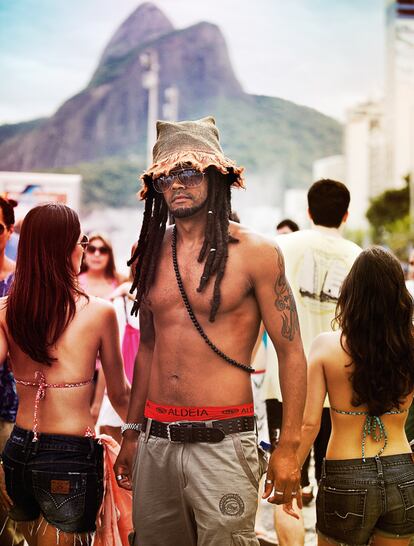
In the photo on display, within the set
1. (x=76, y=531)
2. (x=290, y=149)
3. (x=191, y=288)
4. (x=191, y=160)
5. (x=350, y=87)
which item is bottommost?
(x=76, y=531)

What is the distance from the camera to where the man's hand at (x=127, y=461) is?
11.4 feet

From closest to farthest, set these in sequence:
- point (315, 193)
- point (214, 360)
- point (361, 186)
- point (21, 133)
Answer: point (214, 360)
point (315, 193)
point (21, 133)
point (361, 186)

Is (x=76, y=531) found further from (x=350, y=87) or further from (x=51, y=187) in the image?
(x=350, y=87)

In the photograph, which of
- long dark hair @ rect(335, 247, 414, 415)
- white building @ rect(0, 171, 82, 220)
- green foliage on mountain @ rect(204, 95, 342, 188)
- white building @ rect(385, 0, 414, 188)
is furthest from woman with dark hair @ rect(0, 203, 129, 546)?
white building @ rect(385, 0, 414, 188)

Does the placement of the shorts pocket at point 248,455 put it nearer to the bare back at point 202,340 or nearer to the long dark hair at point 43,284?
the bare back at point 202,340

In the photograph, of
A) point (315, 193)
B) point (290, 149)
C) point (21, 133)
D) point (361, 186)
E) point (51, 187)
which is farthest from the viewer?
point (361, 186)

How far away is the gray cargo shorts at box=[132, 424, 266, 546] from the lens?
305 cm

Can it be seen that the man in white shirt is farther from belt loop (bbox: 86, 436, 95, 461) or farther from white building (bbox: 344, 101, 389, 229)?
white building (bbox: 344, 101, 389, 229)

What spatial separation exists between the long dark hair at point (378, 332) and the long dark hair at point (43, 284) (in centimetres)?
119

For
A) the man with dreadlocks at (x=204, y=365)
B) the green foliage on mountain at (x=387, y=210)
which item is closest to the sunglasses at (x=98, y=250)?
the man with dreadlocks at (x=204, y=365)

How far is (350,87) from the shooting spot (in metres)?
56.2

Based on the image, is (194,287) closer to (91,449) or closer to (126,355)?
(91,449)

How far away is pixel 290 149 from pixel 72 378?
52730 millimetres

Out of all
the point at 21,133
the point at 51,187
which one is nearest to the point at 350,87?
the point at 21,133
